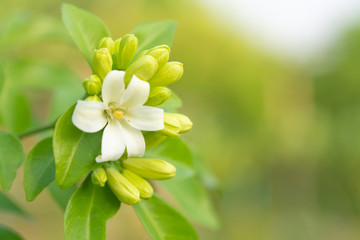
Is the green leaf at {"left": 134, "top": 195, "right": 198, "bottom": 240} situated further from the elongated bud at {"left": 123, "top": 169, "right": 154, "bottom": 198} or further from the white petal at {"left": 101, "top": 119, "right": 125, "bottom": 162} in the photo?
the white petal at {"left": 101, "top": 119, "right": 125, "bottom": 162}

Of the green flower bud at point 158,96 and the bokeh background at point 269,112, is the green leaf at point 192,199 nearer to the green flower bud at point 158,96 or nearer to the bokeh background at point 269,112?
the green flower bud at point 158,96

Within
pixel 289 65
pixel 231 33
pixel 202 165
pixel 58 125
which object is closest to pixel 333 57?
pixel 289 65

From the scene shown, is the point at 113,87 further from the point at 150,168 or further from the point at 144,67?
the point at 150,168

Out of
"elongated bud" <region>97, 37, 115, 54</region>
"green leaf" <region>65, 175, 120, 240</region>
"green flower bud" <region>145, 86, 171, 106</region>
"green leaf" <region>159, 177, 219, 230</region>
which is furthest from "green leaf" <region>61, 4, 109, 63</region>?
"green leaf" <region>159, 177, 219, 230</region>

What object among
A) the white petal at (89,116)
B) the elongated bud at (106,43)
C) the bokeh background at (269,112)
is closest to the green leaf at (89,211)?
the white petal at (89,116)

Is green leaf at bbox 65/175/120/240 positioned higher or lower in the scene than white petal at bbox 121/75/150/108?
lower

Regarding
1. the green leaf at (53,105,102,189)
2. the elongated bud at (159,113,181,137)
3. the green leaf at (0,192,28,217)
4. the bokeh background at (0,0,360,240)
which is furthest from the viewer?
the bokeh background at (0,0,360,240)

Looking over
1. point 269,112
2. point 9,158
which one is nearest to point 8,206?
point 9,158
